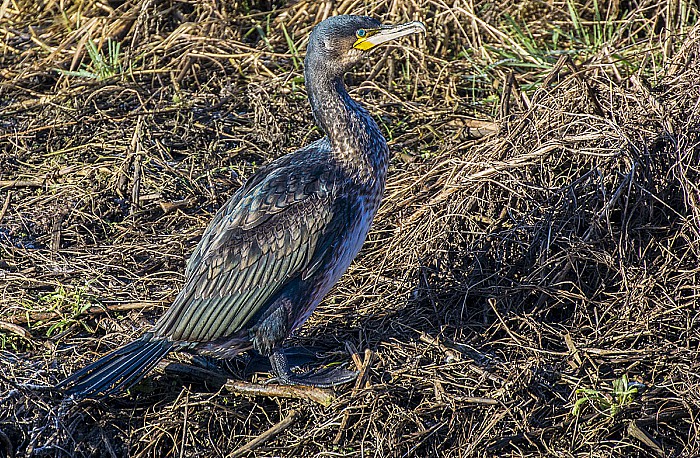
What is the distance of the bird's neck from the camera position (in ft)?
12.8

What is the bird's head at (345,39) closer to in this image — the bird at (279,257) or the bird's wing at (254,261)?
the bird at (279,257)

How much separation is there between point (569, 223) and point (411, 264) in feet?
2.60

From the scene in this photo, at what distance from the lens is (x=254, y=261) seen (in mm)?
3750

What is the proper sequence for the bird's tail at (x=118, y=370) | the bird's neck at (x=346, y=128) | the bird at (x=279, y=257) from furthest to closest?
the bird's neck at (x=346, y=128), the bird at (x=279, y=257), the bird's tail at (x=118, y=370)

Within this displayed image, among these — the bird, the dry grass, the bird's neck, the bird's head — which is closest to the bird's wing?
the bird

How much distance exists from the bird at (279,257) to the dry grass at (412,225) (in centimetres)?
20

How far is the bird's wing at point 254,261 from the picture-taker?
3.75m

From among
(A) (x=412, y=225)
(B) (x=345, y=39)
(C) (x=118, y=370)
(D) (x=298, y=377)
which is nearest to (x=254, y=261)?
(D) (x=298, y=377)

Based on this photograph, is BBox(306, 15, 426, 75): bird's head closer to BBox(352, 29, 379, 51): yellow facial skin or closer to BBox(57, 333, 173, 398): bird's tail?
BBox(352, 29, 379, 51): yellow facial skin

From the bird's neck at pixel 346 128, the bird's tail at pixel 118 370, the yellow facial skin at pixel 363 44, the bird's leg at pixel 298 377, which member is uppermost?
the yellow facial skin at pixel 363 44

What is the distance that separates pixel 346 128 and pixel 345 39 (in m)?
0.40

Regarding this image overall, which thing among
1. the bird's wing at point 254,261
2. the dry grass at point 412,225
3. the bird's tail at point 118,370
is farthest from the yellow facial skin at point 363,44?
the bird's tail at point 118,370

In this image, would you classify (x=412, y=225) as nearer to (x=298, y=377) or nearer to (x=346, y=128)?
(x=346, y=128)

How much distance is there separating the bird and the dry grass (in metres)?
0.20
